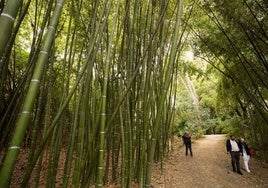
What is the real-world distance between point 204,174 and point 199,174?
0.11 meters

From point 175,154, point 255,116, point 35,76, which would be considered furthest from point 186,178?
point 35,76

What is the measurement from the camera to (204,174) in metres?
5.45

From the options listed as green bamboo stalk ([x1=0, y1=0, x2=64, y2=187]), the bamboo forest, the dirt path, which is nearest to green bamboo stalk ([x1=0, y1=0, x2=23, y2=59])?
the bamboo forest

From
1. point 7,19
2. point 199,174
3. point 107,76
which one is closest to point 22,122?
point 7,19

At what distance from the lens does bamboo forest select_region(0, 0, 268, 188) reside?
4.82 feet

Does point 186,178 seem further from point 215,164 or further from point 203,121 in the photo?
point 203,121

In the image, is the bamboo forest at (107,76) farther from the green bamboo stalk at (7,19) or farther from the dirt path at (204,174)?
the dirt path at (204,174)

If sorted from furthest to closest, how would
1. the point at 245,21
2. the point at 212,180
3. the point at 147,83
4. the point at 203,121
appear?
the point at 203,121 → the point at 212,180 → the point at 245,21 → the point at 147,83

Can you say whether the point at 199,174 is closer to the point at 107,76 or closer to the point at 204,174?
the point at 204,174

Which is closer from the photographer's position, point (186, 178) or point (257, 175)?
point (186, 178)

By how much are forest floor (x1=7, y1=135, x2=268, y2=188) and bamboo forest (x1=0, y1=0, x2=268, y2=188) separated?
0.42 meters

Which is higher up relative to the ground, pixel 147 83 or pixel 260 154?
pixel 147 83

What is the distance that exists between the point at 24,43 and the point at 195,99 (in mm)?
9802

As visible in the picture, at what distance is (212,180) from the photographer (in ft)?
16.5
